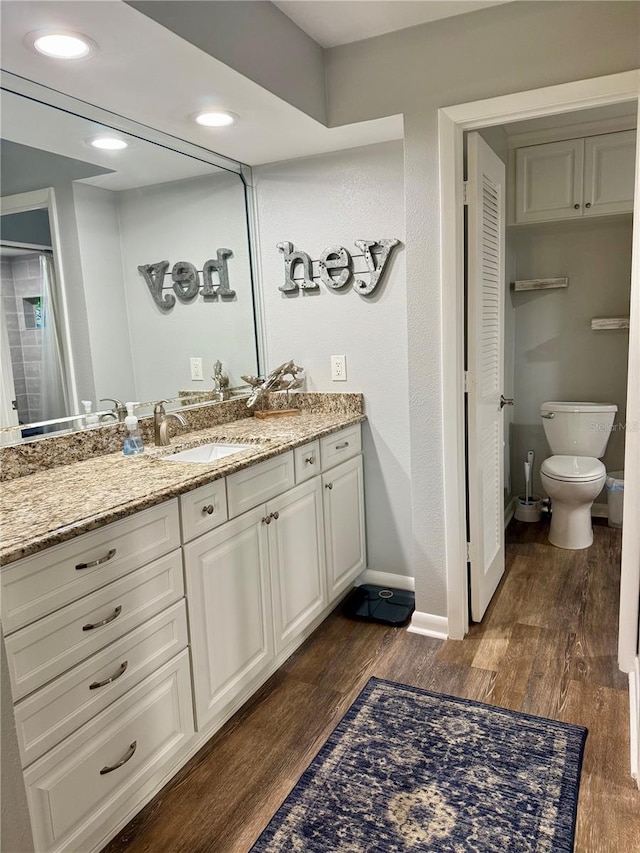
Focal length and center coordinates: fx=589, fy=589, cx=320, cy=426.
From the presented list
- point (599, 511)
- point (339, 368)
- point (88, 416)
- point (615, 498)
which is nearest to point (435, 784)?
point (88, 416)

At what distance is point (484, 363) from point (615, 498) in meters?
1.74

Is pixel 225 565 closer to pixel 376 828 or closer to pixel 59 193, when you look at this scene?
pixel 376 828

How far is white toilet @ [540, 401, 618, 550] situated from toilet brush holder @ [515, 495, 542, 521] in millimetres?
334

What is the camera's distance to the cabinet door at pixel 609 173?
3.24 metres

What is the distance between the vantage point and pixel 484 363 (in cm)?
251

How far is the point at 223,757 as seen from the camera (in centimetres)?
186

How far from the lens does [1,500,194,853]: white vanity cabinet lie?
49.9 inches

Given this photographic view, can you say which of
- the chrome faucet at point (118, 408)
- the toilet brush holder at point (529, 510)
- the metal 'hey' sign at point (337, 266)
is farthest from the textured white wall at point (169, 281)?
the toilet brush holder at point (529, 510)

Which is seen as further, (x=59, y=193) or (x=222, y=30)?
(x=59, y=193)

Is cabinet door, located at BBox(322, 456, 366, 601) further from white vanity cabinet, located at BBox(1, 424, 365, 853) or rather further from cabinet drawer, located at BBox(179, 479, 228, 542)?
cabinet drawer, located at BBox(179, 479, 228, 542)

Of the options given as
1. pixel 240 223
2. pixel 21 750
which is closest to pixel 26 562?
pixel 21 750

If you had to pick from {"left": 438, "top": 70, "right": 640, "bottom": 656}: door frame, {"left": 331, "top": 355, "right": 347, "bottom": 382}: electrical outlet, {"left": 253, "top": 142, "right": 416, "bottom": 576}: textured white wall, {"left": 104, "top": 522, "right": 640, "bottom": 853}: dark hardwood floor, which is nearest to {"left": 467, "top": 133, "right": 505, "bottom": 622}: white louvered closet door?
{"left": 438, "top": 70, "right": 640, "bottom": 656}: door frame

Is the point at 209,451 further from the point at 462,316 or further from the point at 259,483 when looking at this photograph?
the point at 462,316

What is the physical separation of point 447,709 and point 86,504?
140cm
